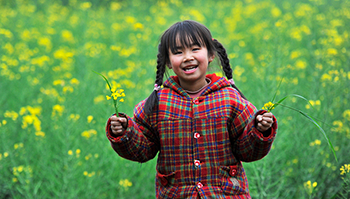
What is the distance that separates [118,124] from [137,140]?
162mm

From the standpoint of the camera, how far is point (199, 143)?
73.7 inches

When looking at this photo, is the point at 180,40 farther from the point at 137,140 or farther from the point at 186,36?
the point at 137,140

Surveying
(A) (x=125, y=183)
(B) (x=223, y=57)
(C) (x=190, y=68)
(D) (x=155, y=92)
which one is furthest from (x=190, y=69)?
(A) (x=125, y=183)

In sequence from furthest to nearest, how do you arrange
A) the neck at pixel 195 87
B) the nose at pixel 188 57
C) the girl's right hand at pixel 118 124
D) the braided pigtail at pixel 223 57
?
1. the braided pigtail at pixel 223 57
2. the neck at pixel 195 87
3. the nose at pixel 188 57
4. the girl's right hand at pixel 118 124

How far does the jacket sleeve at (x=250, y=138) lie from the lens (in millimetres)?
1710

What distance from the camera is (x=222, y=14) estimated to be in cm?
885

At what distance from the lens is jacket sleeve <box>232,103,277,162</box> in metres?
1.71

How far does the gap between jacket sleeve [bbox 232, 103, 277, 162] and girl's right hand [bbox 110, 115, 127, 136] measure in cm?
57

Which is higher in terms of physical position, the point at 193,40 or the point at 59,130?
the point at 193,40

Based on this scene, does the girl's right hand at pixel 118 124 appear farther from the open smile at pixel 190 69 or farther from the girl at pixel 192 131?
the open smile at pixel 190 69

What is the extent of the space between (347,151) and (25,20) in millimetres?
8095

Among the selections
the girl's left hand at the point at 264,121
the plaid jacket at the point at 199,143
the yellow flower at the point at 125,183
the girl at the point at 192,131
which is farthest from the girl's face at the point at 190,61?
the yellow flower at the point at 125,183

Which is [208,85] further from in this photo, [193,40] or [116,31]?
[116,31]

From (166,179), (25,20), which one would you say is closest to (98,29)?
(25,20)
